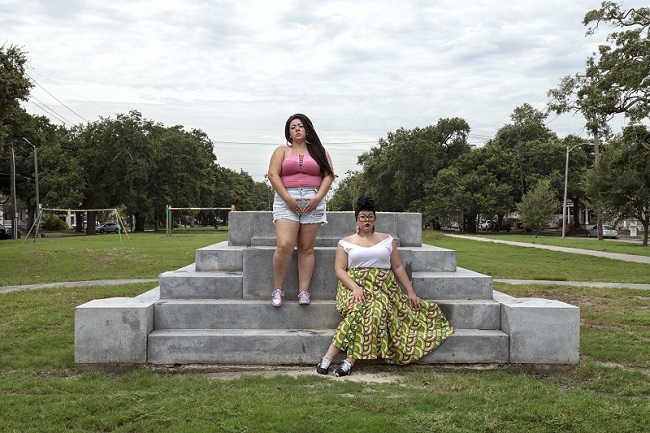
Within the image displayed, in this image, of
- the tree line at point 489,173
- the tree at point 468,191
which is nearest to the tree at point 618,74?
the tree line at point 489,173

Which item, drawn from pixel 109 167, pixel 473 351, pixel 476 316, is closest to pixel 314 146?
pixel 476 316

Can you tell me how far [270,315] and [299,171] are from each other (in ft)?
4.70

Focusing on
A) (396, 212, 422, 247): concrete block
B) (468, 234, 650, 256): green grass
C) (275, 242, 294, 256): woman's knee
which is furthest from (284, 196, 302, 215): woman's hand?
(468, 234, 650, 256): green grass

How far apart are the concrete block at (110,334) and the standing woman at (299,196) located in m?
1.26

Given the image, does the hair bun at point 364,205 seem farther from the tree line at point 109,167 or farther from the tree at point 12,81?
the tree line at point 109,167

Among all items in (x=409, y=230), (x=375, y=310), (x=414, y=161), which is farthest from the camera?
(x=414, y=161)

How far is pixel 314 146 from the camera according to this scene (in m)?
5.93

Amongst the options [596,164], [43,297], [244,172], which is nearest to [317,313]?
[43,297]

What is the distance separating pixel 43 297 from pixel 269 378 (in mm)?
6461

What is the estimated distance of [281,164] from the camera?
5844 mm

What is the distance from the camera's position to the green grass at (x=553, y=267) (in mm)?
13781

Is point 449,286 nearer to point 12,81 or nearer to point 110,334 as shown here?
point 110,334

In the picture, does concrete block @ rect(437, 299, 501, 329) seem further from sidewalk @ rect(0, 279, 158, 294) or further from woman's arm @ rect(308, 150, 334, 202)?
sidewalk @ rect(0, 279, 158, 294)

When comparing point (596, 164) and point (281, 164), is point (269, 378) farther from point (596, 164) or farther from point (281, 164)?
point (596, 164)
